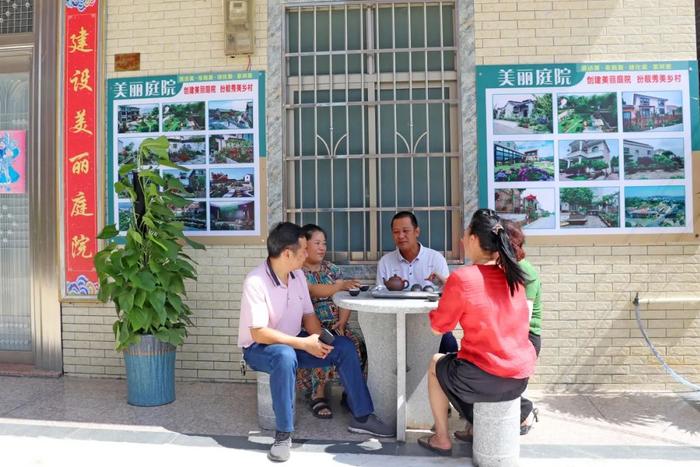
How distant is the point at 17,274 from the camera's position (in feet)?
17.2

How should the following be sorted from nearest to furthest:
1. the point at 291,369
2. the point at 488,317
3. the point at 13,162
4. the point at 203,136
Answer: the point at 488,317, the point at 291,369, the point at 203,136, the point at 13,162

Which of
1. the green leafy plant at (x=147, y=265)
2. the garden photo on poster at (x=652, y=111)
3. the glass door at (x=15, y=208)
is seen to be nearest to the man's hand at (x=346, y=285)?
the green leafy plant at (x=147, y=265)

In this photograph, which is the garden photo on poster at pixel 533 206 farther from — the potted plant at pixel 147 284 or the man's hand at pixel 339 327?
the potted plant at pixel 147 284

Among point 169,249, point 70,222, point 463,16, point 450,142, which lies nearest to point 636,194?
point 450,142

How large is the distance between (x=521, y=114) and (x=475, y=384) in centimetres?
236

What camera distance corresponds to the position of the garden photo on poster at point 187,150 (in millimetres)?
4824

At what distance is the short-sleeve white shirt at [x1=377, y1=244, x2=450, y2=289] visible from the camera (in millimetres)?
4344

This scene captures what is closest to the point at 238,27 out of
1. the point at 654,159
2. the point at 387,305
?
the point at 387,305

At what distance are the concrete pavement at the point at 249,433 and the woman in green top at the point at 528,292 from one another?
110 millimetres

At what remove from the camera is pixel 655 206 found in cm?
450

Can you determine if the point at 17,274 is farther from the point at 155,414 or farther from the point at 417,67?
the point at 417,67

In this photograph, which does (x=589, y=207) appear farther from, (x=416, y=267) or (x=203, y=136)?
(x=203, y=136)

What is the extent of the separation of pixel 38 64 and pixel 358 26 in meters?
2.75

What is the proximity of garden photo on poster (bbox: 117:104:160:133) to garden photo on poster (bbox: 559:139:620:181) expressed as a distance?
3278mm
